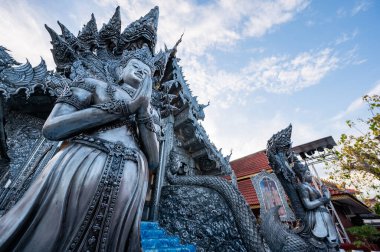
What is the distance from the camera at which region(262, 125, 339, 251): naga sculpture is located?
2.53 meters

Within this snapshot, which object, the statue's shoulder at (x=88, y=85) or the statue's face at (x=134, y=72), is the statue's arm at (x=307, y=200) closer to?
the statue's face at (x=134, y=72)

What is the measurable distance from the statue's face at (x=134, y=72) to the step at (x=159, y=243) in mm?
2228

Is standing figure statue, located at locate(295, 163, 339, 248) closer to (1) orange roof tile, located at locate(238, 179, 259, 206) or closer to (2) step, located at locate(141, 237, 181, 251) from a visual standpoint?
(2) step, located at locate(141, 237, 181, 251)

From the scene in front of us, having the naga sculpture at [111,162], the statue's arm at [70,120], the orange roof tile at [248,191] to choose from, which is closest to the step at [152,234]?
the naga sculpture at [111,162]

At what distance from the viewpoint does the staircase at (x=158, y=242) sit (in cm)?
259

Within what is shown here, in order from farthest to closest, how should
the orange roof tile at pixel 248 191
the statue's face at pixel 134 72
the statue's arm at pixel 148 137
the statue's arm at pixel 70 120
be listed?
the orange roof tile at pixel 248 191
the statue's face at pixel 134 72
the statue's arm at pixel 148 137
the statue's arm at pixel 70 120

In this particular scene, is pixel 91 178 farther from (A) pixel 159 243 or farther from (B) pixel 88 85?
(A) pixel 159 243

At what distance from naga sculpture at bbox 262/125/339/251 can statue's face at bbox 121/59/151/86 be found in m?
2.68

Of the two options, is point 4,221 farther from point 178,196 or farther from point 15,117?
point 15,117

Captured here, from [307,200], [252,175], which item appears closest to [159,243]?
[307,200]

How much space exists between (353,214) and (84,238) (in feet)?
62.4

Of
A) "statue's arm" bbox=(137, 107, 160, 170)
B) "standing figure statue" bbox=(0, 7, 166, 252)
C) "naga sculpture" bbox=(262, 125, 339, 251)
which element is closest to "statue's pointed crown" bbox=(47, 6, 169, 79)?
"standing figure statue" bbox=(0, 7, 166, 252)

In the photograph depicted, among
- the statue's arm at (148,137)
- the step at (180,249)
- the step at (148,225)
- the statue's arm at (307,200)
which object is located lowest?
the step at (180,249)

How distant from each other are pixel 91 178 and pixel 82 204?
0.14 m
